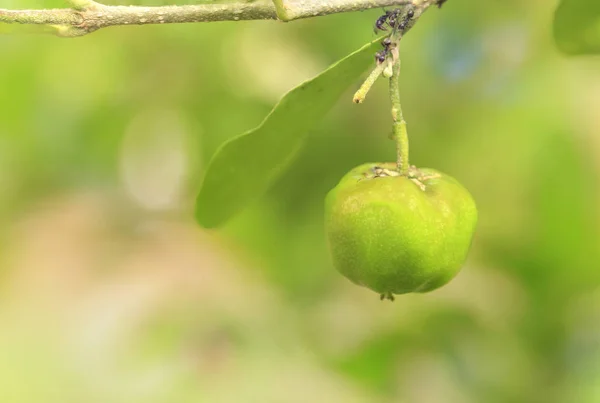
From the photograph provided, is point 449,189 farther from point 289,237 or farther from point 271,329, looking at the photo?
point 271,329

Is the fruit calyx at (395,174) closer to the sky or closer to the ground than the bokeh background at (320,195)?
closer to the ground

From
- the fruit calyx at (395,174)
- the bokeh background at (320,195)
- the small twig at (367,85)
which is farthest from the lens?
the bokeh background at (320,195)

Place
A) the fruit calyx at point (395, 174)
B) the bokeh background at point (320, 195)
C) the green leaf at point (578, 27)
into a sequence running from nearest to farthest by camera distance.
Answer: the fruit calyx at point (395, 174)
the green leaf at point (578, 27)
the bokeh background at point (320, 195)

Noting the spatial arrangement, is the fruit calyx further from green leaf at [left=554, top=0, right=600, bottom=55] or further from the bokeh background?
the bokeh background

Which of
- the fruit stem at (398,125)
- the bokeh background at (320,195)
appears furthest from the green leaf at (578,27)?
the bokeh background at (320,195)

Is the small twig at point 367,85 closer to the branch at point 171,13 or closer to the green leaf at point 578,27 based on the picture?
the branch at point 171,13

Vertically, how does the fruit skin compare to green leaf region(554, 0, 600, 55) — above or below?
below

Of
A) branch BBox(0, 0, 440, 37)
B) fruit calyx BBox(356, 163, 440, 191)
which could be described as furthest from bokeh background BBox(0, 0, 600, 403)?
branch BBox(0, 0, 440, 37)
